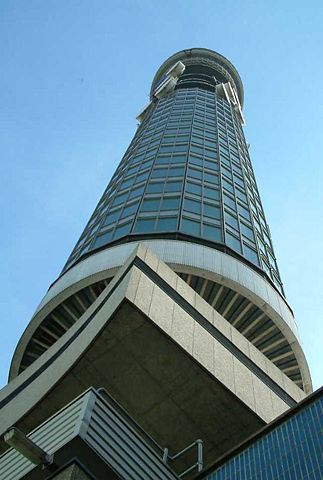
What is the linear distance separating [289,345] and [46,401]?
11692 mm

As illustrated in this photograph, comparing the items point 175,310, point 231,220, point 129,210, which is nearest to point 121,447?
point 175,310

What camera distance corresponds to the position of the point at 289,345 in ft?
78.0

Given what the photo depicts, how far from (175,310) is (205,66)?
56.9 meters

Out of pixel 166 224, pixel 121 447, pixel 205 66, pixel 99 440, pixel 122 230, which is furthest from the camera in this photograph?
pixel 205 66

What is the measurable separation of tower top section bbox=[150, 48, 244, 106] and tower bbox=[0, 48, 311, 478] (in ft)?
66.4

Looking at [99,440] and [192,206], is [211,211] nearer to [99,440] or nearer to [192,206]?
[192,206]

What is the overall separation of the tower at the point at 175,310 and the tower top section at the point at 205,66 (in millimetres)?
20230

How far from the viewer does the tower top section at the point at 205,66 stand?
67812 mm

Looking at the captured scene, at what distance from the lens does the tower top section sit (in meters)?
67.8

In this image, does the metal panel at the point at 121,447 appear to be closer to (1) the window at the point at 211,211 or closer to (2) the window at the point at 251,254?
(2) the window at the point at 251,254

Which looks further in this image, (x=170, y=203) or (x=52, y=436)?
(x=170, y=203)

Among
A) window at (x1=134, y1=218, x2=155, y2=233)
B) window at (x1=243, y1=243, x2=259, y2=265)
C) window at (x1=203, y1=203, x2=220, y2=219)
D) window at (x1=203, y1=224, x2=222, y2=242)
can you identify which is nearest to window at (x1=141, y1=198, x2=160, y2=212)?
window at (x1=134, y1=218, x2=155, y2=233)

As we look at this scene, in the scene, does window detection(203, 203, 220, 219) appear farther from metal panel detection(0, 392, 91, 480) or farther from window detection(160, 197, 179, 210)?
metal panel detection(0, 392, 91, 480)

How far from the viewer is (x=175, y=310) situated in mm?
15203
